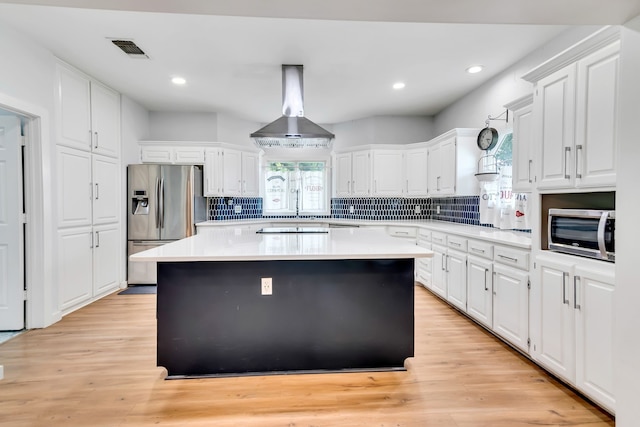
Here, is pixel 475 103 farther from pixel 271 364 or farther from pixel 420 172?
pixel 271 364

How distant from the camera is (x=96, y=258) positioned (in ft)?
12.4

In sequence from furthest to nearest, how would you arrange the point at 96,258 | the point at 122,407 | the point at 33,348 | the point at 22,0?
1. the point at 96,258
2. the point at 33,348
3. the point at 122,407
4. the point at 22,0

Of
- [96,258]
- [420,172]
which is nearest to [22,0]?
[96,258]

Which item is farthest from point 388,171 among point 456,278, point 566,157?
point 566,157

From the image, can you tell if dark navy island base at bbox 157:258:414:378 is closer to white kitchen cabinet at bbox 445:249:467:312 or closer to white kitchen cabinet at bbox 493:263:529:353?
white kitchen cabinet at bbox 493:263:529:353

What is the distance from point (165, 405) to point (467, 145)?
4030mm

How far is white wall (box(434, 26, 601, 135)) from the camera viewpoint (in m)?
2.70

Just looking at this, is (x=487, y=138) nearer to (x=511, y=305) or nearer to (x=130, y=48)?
(x=511, y=305)

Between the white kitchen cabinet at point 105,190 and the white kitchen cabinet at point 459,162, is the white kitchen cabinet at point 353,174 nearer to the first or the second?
the white kitchen cabinet at point 459,162

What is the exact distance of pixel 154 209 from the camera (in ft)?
14.5

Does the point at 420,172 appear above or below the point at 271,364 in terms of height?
above

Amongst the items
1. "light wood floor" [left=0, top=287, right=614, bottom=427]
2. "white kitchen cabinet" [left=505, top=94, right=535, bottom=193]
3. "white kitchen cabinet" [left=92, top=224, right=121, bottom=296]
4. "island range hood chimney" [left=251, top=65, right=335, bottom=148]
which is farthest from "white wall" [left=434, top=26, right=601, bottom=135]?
"white kitchen cabinet" [left=92, top=224, right=121, bottom=296]

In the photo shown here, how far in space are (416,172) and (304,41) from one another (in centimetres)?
276

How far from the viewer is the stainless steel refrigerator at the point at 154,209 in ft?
14.4
